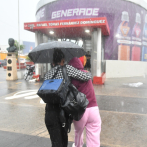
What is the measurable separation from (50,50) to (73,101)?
2.98 feet

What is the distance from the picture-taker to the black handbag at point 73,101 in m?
1.99

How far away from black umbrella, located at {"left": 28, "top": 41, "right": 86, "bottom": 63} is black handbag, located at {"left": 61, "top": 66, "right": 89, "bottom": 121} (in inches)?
16.9

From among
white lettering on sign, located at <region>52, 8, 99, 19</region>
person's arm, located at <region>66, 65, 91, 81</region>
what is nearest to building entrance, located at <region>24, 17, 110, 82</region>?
white lettering on sign, located at <region>52, 8, 99, 19</region>

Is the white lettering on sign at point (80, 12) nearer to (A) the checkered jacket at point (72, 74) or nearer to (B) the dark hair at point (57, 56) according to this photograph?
(B) the dark hair at point (57, 56)

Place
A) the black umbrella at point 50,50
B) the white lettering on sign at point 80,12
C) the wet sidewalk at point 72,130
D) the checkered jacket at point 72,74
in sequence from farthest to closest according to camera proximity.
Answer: the white lettering on sign at point 80,12 → the wet sidewalk at point 72,130 → the black umbrella at point 50,50 → the checkered jacket at point 72,74

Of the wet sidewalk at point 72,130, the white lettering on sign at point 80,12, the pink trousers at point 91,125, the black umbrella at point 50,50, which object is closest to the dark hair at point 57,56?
the black umbrella at point 50,50

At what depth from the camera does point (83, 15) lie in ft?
46.4

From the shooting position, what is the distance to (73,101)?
2012 mm

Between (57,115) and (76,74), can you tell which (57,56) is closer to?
(76,74)

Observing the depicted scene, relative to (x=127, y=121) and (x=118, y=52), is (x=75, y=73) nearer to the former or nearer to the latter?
(x=127, y=121)

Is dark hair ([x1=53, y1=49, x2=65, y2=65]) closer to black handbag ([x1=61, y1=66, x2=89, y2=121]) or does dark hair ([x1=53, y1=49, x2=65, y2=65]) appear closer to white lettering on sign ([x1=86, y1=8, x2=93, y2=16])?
black handbag ([x1=61, y1=66, x2=89, y2=121])

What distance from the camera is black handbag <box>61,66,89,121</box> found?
199cm

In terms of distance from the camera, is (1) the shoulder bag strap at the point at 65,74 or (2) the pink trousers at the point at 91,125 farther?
(2) the pink trousers at the point at 91,125

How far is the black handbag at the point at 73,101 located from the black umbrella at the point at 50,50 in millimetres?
428
